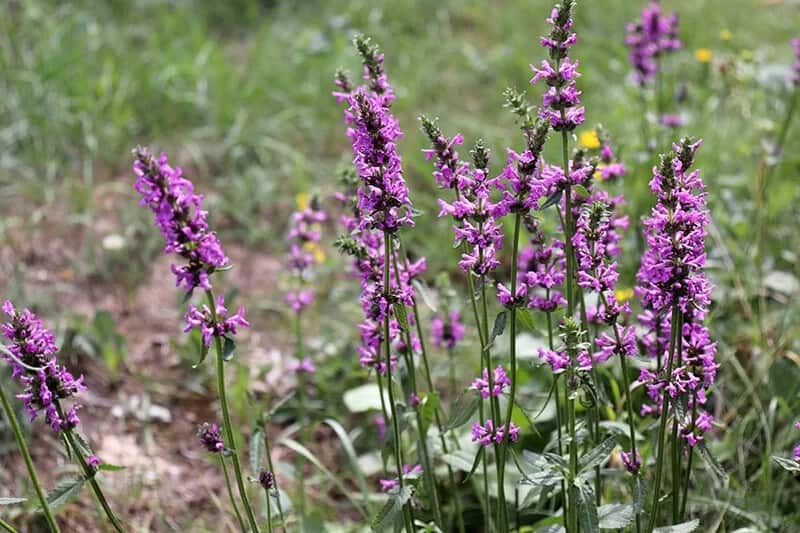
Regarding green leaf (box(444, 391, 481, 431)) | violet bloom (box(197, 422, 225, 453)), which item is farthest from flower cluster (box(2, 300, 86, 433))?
green leaf (box(444, 391, 481, 431))

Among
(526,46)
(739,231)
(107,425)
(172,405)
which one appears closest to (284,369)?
(172,405)

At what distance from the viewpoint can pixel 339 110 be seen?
19.3 ft

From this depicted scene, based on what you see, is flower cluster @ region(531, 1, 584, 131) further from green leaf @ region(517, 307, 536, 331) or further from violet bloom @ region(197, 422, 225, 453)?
violet bloom @ region(197, 422, 225, 453)

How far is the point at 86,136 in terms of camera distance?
513cm

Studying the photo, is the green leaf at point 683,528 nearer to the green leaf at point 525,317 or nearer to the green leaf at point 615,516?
the green leaf at point 615,516

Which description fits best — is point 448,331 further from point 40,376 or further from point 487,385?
point 40,376

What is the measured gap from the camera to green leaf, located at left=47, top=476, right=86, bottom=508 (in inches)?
78.4

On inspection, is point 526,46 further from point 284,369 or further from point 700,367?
point 700,367

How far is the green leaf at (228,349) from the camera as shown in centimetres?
187

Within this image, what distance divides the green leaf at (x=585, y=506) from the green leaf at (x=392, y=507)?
0.38 m

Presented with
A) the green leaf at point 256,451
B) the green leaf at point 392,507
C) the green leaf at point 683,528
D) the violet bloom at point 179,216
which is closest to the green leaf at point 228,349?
the violet bloom at point 179,216

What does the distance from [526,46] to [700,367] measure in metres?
5.02

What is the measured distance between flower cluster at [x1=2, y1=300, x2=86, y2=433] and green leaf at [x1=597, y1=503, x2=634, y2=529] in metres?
1.23

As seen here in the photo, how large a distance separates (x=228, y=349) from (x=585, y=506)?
85 centimetres
